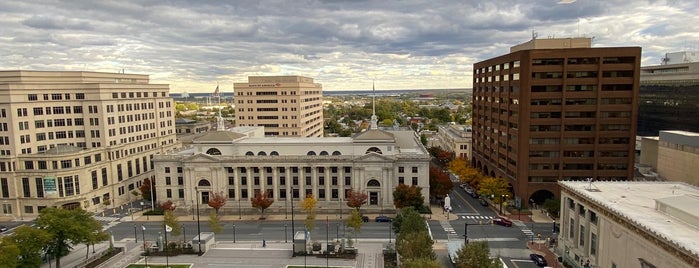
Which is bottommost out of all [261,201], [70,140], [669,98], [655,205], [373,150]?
[261,201]

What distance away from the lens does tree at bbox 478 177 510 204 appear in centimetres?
8325

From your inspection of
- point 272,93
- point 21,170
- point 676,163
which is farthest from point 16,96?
point 676,163

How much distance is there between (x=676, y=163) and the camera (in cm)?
8094

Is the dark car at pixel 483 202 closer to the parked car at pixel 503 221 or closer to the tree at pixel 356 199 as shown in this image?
the parked car at pixel 503 221

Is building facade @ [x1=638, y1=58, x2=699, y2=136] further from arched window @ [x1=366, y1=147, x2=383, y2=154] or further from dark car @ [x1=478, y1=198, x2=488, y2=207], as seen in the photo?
arched window @ [x1=366, y1=147, x2=383, y2=154]

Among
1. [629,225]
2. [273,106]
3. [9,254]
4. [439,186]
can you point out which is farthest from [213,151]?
[629,225]

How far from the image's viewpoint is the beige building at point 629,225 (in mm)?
38600

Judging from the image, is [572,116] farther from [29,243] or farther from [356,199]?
[29,243]

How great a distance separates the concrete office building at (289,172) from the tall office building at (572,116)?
2092 centimetres

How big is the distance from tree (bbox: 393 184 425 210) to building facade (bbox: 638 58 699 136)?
67.5 meters

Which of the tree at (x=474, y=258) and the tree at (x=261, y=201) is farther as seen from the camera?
the tree at (x=261, y=201)

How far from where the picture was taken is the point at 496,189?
83.7 m

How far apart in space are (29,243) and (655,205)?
7406 centimetres

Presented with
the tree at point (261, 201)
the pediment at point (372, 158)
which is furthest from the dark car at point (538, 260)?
the tree at point (261, 201)
